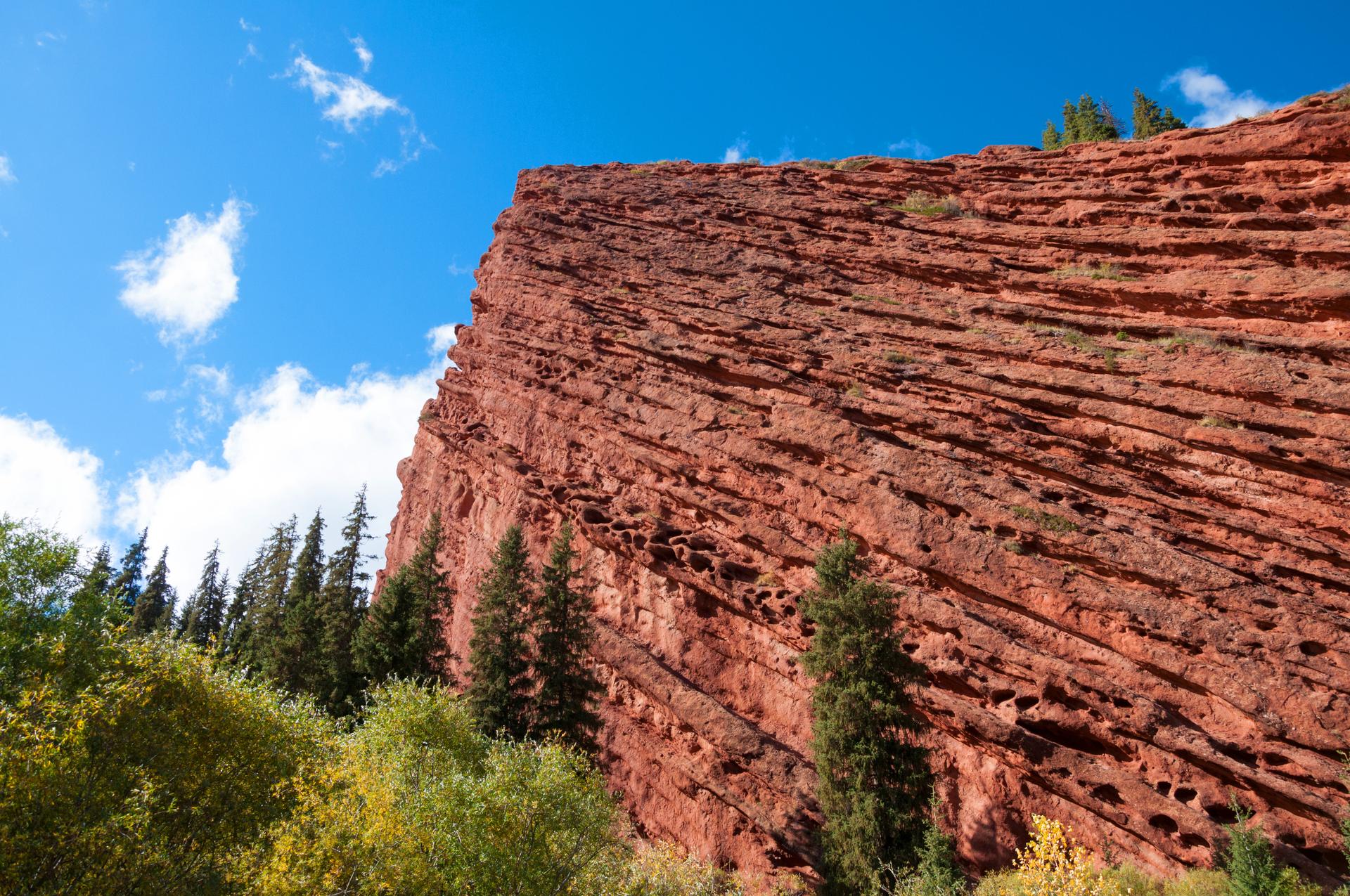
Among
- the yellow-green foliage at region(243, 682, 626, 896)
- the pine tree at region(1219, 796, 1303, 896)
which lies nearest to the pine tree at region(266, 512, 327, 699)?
the yellow-green foliage at region(243, 682, 626, 896)

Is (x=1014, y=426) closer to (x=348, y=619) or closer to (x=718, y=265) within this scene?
(x=718, y=265)

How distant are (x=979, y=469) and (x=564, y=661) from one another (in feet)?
48.7

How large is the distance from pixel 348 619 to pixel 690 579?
48.2 ft

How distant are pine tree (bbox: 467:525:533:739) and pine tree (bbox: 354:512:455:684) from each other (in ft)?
8.30

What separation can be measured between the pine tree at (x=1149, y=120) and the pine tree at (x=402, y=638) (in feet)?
155

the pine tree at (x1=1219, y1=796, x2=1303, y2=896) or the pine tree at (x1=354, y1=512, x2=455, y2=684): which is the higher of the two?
the pine tree at (x1=1219, y1=796, x2=1303, y2=896)

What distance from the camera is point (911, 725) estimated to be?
18.7 metres

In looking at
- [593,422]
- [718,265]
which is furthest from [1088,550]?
[718,265]

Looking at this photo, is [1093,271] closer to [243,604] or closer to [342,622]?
[342,622]

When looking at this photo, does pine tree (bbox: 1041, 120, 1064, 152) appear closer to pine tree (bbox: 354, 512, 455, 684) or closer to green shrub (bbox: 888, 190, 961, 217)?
green shrub (bbox: 888, 190, 961, 217)

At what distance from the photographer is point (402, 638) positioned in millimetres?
26500

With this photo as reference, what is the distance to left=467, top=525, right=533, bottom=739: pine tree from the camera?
22688mm

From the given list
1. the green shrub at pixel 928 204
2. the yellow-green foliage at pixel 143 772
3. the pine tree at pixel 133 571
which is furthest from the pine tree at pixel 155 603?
the green shrub at pixel 928 204

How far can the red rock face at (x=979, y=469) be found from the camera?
18484mm
